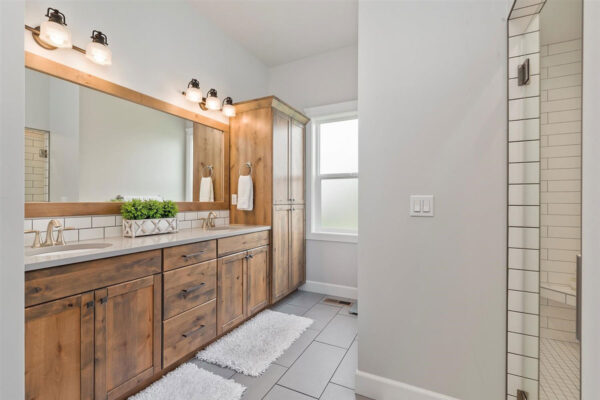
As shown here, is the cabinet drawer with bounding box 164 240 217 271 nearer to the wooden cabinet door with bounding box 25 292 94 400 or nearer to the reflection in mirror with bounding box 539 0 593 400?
the wooden cabinet door with bounding box 25 292 94 400

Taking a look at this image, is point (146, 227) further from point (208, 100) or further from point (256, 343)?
point (208, 100)

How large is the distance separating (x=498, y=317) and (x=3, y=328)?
1.78 meters

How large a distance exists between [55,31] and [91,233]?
1245mm

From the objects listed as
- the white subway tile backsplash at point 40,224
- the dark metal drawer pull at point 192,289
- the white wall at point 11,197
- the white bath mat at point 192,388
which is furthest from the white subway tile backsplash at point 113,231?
the white wall at point 11,197

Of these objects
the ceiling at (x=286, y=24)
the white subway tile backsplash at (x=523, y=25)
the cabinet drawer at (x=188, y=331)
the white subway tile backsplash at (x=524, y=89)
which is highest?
the ceiling at (x=286, y=24)

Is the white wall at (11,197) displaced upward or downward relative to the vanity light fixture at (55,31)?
downward

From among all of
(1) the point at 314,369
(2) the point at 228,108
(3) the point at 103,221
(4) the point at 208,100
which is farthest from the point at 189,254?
(2) the point at 228,108

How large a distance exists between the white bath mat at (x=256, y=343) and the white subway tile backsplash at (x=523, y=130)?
2.00m

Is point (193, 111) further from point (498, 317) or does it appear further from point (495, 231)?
point (498, 317)

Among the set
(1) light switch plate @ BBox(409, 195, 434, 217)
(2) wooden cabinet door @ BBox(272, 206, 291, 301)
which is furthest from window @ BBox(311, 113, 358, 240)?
(1) light switch plate @ BBox(409, 195, 434, 217)

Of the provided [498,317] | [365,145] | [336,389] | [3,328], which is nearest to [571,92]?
[365,145]

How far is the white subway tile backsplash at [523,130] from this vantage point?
1114 millimetres

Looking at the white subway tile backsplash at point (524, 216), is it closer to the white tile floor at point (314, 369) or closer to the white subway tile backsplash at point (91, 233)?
the white tile floor at point (314, 369)

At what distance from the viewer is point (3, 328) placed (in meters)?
0.51
